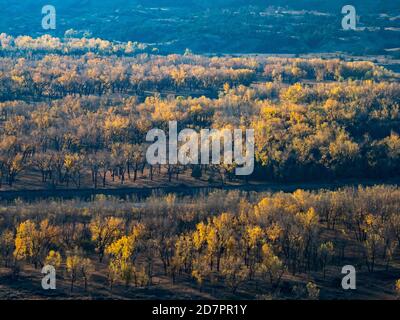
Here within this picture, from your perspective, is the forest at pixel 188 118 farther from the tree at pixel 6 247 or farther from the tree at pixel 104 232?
the tree at pixel 6 247

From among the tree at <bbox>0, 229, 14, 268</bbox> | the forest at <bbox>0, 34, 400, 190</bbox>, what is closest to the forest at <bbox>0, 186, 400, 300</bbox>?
the tree at <bbox>0, 229, 14, 268</bbox>

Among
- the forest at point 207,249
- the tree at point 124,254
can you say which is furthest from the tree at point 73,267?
the tree at point 124,254

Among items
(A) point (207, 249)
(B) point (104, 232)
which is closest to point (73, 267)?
(B) point (104, 232)

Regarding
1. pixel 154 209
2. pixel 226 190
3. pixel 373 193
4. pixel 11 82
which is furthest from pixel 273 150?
pixel 11 82

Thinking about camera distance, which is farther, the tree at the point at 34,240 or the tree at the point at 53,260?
the tree at the point at 34,240

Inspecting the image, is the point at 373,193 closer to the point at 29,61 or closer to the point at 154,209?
the point at 154,209

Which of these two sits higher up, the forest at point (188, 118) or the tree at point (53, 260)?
the forest at point (188, 118)

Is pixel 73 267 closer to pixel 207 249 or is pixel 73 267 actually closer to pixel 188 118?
pixel 207 249
